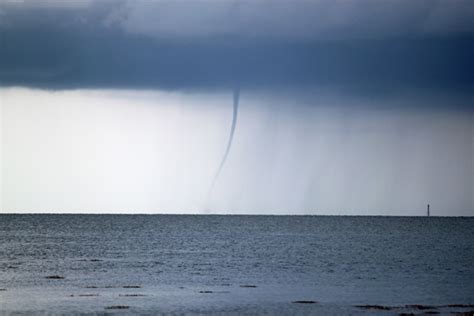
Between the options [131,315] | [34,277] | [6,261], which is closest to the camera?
[131,315]

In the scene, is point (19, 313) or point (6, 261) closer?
point (19, 313)

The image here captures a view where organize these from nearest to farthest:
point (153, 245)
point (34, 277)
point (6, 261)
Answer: point (34, 277), point (6, 261), point (153, 245)

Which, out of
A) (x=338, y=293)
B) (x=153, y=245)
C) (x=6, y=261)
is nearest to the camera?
(x=338, y=293)

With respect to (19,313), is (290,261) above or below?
above

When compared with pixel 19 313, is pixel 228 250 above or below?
above

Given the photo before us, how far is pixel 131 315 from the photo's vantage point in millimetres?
57531

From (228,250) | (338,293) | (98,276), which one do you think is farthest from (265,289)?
(228,250)

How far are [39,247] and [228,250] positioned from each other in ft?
91.6

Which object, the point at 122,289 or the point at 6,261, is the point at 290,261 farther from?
the point at 122,289

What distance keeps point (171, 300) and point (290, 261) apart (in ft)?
151

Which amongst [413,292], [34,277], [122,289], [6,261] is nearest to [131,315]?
[122,289]

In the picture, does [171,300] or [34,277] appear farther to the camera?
[34,277]

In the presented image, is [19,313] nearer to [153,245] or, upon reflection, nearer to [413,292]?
[413,292]

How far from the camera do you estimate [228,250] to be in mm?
136000
